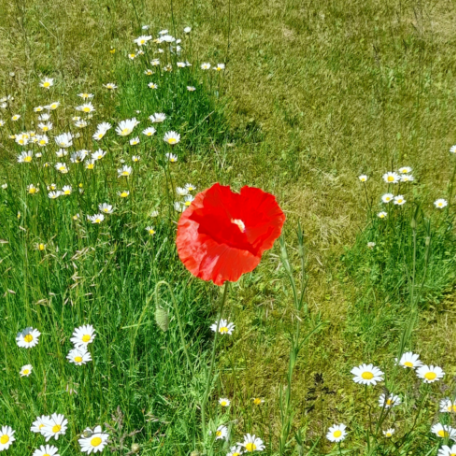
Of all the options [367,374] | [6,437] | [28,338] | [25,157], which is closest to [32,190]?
[25,157]

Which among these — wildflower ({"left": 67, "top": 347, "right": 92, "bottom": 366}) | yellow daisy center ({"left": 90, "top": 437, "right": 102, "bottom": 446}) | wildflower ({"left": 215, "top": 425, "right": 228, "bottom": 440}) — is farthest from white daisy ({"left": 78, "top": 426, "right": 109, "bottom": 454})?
wildflower ({"left": 215, "top": 425, "right": 228, "bottom": 440})

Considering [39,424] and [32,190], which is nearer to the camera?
[39,424]

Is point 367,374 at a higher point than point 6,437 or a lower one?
lower

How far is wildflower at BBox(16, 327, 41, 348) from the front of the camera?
1.73 meters

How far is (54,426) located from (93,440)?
0.12 meters

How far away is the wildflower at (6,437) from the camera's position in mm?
1555

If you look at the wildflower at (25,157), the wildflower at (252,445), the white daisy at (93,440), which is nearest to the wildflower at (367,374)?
the wildflower at (252,445)

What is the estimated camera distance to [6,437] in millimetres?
1595

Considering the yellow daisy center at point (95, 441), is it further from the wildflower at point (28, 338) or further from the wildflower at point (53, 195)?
the wildflower at point (53, 195)

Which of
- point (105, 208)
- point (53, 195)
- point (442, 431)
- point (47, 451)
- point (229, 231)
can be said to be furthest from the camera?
point (105, 208)

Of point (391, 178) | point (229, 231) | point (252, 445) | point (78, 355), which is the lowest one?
point (252, 445)

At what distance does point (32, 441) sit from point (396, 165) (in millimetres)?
2526

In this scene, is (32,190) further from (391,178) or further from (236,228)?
(391,178)

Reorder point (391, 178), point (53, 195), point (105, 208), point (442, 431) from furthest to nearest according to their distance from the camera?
point (391, 178), point (105, 208), point (53, 195), point (442, 431)
